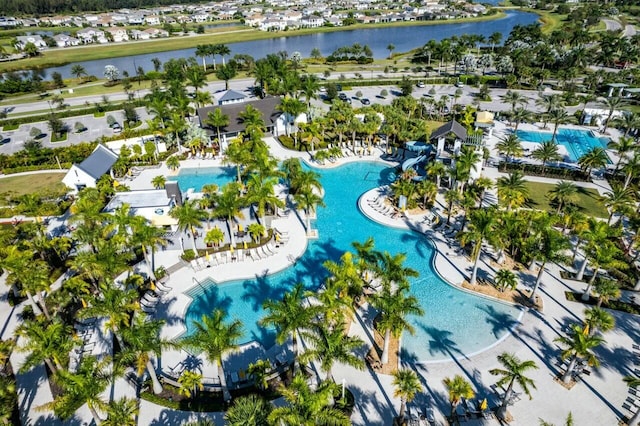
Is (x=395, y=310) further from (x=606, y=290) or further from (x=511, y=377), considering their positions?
(x=606, y=290)

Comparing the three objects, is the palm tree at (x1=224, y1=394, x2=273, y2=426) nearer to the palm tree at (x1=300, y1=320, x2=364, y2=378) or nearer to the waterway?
the palm tree at (x1=300, y1=320, x2=364, y2=378)

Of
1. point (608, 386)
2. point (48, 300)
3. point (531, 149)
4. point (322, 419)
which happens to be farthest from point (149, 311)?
point (531, 149)

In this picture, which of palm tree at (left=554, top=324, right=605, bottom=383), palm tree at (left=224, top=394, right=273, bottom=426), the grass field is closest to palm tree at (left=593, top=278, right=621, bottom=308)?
palm tree at (left=554, top=324, right=605, bottom=383)

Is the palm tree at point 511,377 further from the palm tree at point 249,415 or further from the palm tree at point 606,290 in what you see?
the palm tree at point 249,415

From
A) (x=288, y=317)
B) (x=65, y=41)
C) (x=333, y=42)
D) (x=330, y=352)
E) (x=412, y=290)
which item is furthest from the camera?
(x=333, y=42)

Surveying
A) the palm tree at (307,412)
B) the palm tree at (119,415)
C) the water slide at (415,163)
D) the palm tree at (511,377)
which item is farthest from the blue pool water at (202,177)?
the palm tree at (511,377)

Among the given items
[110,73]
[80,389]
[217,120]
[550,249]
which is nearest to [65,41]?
[110,73]

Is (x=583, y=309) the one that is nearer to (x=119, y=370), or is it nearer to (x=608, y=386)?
(x=608, y=386)
